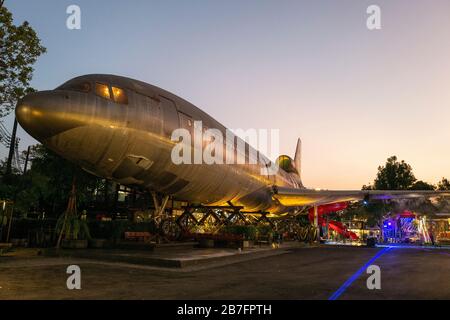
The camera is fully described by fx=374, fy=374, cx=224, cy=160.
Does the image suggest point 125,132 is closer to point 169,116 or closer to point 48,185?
point 169,116

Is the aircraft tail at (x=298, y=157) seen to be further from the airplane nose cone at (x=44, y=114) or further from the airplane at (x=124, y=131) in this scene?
the airplane nose cone at (x=44, y=114)

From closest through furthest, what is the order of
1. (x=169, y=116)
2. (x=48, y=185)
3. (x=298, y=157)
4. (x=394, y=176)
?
(x=169, y=116) < (x=48, y=185) < (x=298, y=157) < (x=394, y=176)

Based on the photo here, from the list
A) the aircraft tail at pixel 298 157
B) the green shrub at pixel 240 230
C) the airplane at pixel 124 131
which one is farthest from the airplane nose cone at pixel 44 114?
the aircraft tail at pixel 298 157

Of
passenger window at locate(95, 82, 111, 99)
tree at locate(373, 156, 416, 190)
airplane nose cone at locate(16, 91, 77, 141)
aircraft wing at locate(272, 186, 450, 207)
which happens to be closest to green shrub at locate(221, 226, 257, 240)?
aircraft wing at locate(272, 186, 450, 207)

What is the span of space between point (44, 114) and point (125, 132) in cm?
277

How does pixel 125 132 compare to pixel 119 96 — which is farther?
pixel 119 96

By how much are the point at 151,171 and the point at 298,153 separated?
39.2 meters

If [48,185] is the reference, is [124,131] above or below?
above

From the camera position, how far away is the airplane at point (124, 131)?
1155cm

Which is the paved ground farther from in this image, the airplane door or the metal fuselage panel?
the airplane door

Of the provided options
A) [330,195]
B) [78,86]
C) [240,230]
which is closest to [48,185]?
[240,230]

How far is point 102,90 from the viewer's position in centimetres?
1302

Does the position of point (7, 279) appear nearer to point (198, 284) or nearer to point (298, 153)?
point (198, 284)

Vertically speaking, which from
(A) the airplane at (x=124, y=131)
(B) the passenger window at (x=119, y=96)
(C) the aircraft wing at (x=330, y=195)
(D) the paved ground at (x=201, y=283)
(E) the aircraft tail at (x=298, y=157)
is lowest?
(D) the paved ground at (x=201, y=283)
